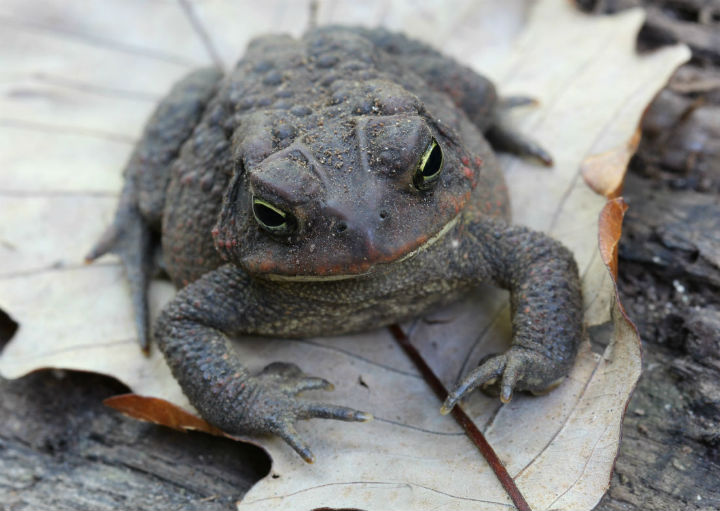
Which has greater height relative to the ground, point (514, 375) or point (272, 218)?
point (272, 218)

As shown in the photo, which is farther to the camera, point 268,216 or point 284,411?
point 284,411

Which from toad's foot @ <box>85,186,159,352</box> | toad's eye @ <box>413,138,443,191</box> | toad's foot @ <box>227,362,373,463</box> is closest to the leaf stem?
toad's foot @ <box>227,362,373,463</box>

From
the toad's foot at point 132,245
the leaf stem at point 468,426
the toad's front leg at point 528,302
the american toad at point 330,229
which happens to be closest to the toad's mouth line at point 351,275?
the american toad at point 330,229

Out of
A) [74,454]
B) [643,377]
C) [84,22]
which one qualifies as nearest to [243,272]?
[74,454]

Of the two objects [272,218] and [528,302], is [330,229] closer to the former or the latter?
[272,218]

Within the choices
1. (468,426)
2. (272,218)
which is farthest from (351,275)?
(468,426)

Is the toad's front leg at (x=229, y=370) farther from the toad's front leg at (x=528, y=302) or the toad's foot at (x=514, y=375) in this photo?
the toad's front leg at (x=528, y=302)
